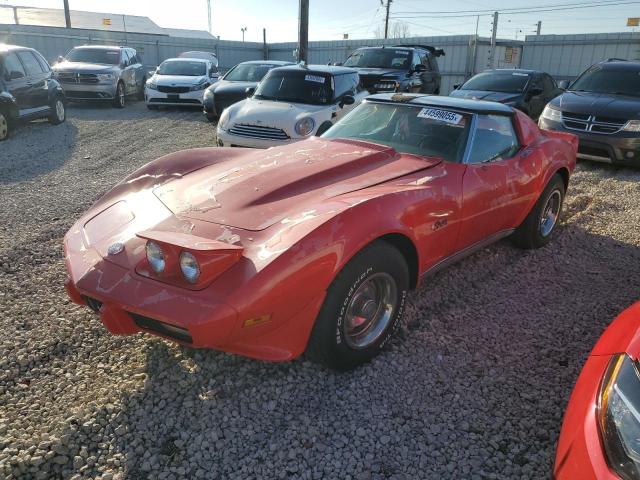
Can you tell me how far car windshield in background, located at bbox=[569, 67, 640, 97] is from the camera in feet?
28.1

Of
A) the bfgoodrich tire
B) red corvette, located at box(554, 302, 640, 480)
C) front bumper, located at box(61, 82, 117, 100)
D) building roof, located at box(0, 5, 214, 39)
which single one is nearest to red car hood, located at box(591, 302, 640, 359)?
red corvette, located at box(554, 302, 640, 480)

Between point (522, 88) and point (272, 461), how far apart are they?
33.6 ft

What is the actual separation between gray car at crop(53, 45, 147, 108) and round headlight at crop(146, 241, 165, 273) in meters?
12.7

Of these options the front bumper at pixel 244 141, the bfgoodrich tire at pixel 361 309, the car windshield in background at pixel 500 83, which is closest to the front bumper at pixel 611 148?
the car windshield in background at pixel 500 83

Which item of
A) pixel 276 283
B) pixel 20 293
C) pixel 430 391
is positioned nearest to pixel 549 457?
pixel 430 391

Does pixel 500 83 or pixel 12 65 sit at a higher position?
pixel 12 65

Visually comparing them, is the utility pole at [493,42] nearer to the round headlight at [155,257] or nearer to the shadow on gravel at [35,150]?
the shadow on gravel at [35,150]

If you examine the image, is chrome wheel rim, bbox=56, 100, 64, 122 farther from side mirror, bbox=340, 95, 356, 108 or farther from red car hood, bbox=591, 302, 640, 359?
red car hood, bbox=591, 302, 640, 359

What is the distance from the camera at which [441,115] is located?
3.91m

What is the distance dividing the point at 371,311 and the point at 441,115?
179 cm

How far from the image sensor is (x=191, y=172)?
3656 millimetres

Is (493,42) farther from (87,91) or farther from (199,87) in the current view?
(87,91)


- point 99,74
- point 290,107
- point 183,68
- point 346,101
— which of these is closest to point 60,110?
point 99,74

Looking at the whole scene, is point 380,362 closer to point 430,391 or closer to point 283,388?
point 430,391
